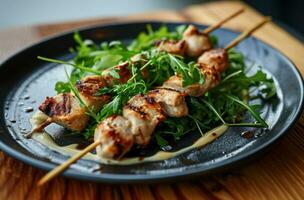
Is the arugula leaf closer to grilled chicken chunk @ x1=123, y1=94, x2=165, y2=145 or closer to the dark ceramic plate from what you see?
the dark ceramic plate

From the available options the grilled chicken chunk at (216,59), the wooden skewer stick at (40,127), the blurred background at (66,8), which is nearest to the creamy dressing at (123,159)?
the wooden skewer stick at (40,127)

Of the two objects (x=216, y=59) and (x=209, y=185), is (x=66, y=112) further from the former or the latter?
(x=216, y=59)

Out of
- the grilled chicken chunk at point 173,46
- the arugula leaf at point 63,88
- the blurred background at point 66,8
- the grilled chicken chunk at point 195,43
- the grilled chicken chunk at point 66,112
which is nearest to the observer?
the grilled chicken chunk at point 66,112

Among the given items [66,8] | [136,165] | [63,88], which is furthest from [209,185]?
[66,8]

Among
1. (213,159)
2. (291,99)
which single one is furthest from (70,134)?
(291,99)

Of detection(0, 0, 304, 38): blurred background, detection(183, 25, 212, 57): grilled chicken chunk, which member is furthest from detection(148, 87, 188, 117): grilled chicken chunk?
detection(0, 0, 304, 38): blurred background

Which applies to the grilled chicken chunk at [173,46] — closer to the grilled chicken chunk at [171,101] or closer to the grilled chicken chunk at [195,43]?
the grilled chicken chunk at [195,43]
